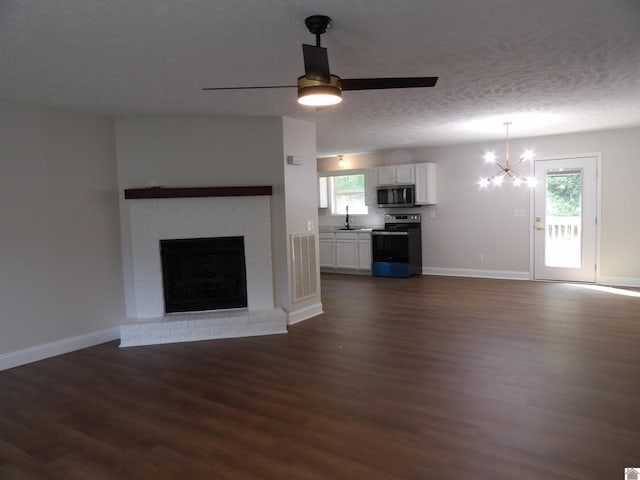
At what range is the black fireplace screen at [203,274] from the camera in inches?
194

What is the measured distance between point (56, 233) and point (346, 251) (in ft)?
17.7

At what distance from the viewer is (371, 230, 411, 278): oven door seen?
796 centimetres

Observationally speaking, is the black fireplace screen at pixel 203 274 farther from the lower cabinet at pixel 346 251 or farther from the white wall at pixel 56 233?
the lower cabinet at pixel 346 251

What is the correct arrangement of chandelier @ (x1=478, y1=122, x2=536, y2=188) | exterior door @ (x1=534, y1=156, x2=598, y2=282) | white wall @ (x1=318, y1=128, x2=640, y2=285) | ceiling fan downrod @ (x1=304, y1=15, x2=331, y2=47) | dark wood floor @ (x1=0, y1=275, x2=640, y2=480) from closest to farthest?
dark wood floor @ (x1=0, y1=275, x2=640, y2=480) → ceiling fan downrod @ (x1=304, y1=15, x2=331, y2=47) → white wall @ (x1=318, y1=128, x2=640, y2=285) → exterior door @ (x1=534, y1=156, x2=598, y2=282) → chandelier @ (x1=478, y1=122, x2=536, y2=188)

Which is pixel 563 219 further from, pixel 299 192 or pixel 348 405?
pixel 348 405

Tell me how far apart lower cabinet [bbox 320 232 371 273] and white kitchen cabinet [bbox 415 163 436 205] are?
4.04ft

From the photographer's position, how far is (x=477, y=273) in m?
7.84

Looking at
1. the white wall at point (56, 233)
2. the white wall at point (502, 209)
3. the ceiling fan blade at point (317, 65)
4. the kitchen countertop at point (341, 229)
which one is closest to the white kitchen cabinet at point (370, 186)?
the white wall at point (502, 209)

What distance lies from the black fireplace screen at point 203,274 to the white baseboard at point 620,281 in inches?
226

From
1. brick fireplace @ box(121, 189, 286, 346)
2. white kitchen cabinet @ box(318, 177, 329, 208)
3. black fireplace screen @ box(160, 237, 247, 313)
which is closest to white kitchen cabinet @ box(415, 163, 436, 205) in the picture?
white kitchen cabinet @ box(318, 177, 329, 208)

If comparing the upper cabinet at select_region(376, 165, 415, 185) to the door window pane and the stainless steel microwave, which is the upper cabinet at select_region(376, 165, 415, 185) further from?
the door window pane

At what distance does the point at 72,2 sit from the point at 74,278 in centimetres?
311

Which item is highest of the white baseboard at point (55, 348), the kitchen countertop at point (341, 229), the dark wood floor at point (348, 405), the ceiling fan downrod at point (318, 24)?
the ceiling fan downrod at point (318, 24)

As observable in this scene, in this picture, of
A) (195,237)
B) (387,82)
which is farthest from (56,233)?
(387,82)
